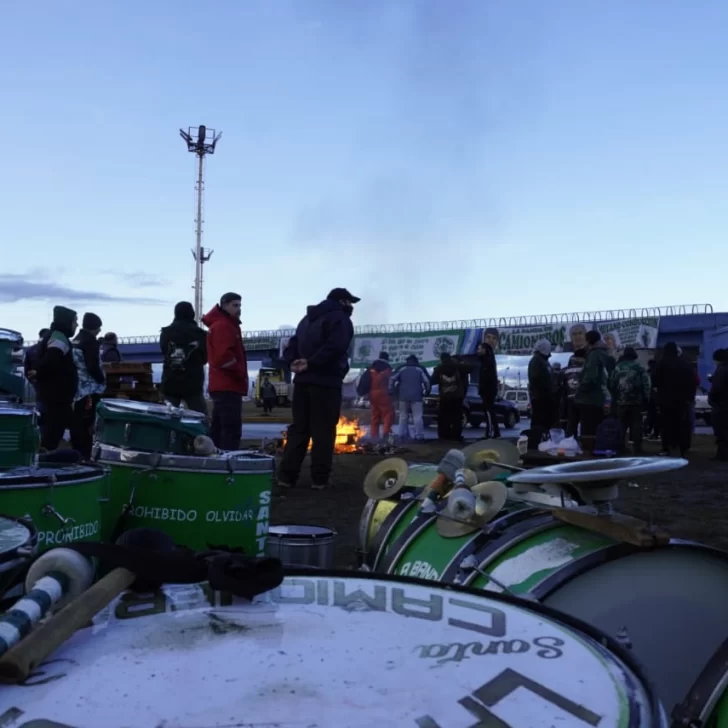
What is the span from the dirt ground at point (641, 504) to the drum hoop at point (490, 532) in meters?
2.11

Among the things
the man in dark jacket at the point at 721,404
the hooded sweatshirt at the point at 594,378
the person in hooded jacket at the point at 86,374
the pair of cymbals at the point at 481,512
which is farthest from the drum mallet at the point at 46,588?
the man in dark jacket at the point at 721,404

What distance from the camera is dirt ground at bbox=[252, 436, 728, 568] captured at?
19.0ft

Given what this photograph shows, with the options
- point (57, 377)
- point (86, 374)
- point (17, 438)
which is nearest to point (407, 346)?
point (86, 374)

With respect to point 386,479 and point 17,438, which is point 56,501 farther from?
point 386,479

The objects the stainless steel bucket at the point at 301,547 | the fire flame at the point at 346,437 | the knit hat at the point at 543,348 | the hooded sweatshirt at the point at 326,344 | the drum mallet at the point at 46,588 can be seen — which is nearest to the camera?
the drum mallet at the point at 46,588

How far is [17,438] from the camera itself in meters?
3.30

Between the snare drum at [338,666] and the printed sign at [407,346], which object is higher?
the printed sign at [407,346]

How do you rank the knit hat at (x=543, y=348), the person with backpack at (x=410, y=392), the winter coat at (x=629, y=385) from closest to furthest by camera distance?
1. the knit hat at (x=543, y=348)
2. the winter coat at (x=629, y=385)
3. the person with backpack at (x=410, y=392)

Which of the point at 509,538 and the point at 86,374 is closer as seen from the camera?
the point at 509,538

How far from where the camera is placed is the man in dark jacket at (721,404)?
11.4 meters

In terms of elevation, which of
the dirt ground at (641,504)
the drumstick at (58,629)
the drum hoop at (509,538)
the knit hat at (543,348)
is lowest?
the dirt ground at (641,504)

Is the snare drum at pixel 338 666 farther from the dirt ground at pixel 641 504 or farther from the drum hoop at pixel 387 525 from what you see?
the dirt ground at pixel 641 504

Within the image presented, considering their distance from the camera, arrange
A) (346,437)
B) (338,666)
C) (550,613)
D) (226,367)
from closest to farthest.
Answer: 1. (338,666)
2. (550,613)
3. (226,367)
4. (346,437)

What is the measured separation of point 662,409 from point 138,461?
9835 millimetres
